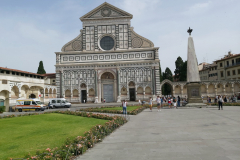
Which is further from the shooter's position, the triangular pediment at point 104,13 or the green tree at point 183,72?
the green tree at point 183,72

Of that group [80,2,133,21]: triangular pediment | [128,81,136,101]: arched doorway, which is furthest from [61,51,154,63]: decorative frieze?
[80,2,133,21]: triangular pediment

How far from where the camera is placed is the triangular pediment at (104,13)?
4209cm

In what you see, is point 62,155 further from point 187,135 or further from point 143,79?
point 143,79

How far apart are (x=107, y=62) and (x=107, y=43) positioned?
14.6 feet

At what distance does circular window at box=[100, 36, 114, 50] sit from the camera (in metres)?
42.2

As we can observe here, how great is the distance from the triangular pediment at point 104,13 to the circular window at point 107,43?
15.0 feet

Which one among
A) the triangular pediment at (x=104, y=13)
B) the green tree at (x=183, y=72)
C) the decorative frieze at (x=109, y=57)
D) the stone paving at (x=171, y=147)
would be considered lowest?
the stone paving at (x=171, y=147)

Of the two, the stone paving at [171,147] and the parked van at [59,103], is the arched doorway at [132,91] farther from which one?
the stone paving at [171,147]

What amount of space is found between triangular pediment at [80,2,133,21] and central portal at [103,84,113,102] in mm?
15045

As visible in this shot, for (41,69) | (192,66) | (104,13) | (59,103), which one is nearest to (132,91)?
(59,103)

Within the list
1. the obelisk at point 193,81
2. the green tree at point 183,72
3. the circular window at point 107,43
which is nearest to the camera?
the obelisk at point 193,81

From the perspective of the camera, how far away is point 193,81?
23266 mm

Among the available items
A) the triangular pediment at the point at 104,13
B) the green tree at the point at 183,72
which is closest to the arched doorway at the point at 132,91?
the triangular pediment at the point at 104,13

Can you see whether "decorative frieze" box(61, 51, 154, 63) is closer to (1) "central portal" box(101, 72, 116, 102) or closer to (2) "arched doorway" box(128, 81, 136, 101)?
(1) "central portal" box(101, 72, 116, 102)
